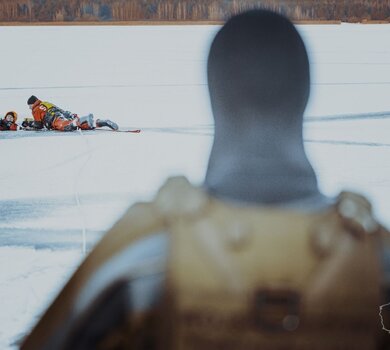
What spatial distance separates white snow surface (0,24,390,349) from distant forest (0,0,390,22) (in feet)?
11.5

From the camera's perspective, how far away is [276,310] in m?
0.28

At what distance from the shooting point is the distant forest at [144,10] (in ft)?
40.5

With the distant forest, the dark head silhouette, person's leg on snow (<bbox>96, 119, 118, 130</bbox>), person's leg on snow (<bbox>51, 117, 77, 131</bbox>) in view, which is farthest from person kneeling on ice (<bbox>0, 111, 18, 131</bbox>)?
the distant forest

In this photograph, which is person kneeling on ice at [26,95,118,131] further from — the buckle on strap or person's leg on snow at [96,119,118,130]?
the buckle on strap

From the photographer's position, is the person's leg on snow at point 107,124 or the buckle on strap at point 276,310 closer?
the buckle on strap at point 276,310

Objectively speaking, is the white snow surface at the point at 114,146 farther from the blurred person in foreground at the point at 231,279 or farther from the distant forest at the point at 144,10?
the distant forest at the point at 144,10

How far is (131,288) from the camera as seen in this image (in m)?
0.31

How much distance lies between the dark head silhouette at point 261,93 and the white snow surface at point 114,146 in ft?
0.11

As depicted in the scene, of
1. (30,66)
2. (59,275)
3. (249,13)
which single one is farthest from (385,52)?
(249,13)

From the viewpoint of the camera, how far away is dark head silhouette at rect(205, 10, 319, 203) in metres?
0.42

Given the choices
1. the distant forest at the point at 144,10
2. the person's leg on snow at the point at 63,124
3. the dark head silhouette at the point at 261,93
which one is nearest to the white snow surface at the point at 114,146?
the dark head silhouette at the point at 261,93

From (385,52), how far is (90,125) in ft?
19.4

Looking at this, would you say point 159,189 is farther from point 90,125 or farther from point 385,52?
point 385,52

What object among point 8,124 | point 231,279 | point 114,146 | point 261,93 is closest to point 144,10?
point 8,124
